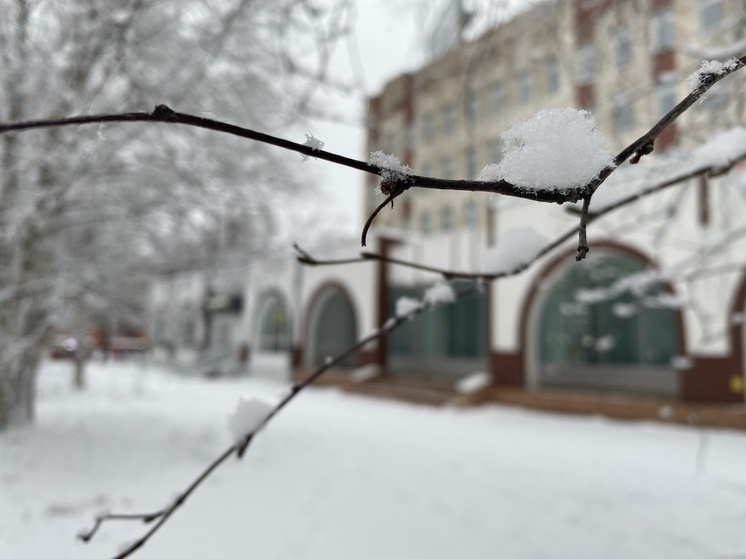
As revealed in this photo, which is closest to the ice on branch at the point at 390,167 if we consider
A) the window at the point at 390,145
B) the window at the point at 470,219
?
the window at the point at 390,145

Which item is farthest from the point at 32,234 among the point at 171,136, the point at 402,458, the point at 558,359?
the point at 558,359

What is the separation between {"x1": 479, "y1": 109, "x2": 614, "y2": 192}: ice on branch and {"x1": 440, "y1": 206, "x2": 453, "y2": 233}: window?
16.9m

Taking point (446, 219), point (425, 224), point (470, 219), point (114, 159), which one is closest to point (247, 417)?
point (114, 159)

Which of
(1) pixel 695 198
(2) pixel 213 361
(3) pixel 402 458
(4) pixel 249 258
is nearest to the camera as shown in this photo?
(3) pixel 402 458

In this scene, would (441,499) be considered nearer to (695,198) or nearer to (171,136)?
(171,136)

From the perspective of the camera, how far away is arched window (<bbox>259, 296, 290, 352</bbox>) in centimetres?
1850

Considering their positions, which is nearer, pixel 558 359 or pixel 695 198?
pixel 695 198

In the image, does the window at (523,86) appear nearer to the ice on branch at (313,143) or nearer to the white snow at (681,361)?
the white snow at (681,361)

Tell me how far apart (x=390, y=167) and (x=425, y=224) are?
18346mm

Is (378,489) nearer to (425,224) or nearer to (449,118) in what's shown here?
(449,118)

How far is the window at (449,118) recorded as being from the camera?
1403 centimetres

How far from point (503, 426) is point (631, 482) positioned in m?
3.75

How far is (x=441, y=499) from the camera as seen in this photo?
430 cm

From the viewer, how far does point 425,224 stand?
18594 millimetres
